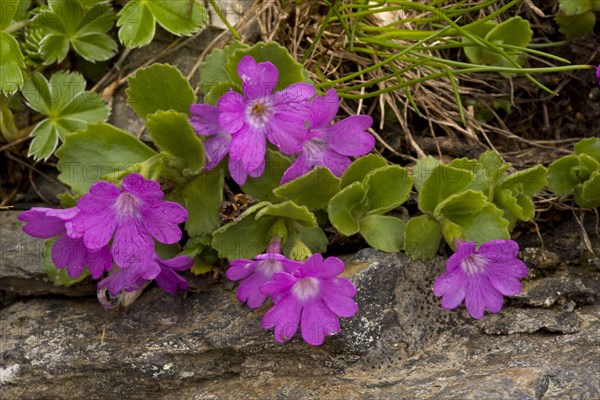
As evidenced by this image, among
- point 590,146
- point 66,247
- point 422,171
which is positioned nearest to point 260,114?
point 422,171

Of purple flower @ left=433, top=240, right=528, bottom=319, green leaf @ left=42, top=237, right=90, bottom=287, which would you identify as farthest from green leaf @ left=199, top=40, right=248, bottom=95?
purple flower @ left=433, top=240, right=528, bottom=319

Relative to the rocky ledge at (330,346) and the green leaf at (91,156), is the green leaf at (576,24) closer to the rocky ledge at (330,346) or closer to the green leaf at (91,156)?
the rocky ledge at (330,346)

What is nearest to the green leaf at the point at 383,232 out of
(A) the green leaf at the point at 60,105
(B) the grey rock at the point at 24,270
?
(B) the grey rock at the point at 24,270

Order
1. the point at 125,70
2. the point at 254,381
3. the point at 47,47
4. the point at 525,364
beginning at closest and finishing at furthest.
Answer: the point at 525,364 → the point at 254,381 → the point at 47,47 → the point at 125,70

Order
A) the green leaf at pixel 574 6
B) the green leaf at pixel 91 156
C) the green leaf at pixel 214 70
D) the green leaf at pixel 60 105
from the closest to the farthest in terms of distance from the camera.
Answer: the green leaf at pixel 91 156, the green leaf at pixel 214 70, the green leaf at pixel 60 105, the green leaf at pixel 574 6

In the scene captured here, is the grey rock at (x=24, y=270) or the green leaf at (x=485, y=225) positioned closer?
the green leaf at (x=485, y=225)

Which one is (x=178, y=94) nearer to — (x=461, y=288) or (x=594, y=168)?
(x=461, y=288)

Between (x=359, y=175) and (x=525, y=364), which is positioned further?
(x=359, y=175)

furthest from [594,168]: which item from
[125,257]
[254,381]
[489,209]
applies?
[125,257]
